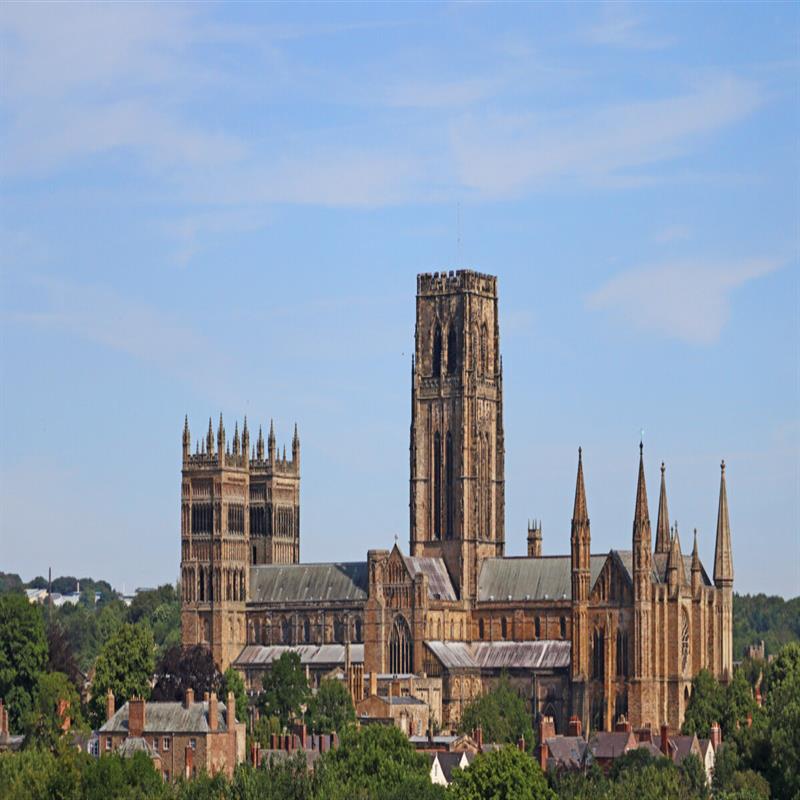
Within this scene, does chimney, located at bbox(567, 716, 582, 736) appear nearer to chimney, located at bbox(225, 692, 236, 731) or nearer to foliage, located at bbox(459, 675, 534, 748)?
foliage, located at bbox(459, 675, 534, 748)

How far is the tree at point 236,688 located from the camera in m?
168

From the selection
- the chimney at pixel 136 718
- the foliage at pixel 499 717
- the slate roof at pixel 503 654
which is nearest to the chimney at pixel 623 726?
the foliage at pixel 499 717

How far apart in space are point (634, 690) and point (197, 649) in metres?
26.0

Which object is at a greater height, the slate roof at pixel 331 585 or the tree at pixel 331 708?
the slate roof at pixel 331 585

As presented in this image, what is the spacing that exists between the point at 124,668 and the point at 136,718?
101 feet

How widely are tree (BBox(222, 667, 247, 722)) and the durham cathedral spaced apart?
6.86 meters

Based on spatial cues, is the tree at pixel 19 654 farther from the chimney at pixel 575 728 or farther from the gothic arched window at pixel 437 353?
the gothic arched window at pixel 437 353

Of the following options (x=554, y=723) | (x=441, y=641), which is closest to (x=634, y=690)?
(x=554, y=723)

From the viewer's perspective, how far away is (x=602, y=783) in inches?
4919

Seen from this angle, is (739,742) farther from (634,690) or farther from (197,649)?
(197,649)

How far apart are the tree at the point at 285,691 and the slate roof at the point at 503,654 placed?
13.9 m

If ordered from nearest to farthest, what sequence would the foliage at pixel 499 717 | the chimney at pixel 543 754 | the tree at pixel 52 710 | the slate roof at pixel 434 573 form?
the chimney at pixel 543 754 → the tree at pixel 52 710 → the foliage at pixel 499 717 → the slate roof at pixel 434 573

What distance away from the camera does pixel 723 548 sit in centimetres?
18038

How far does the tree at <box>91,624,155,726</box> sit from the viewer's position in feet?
559
